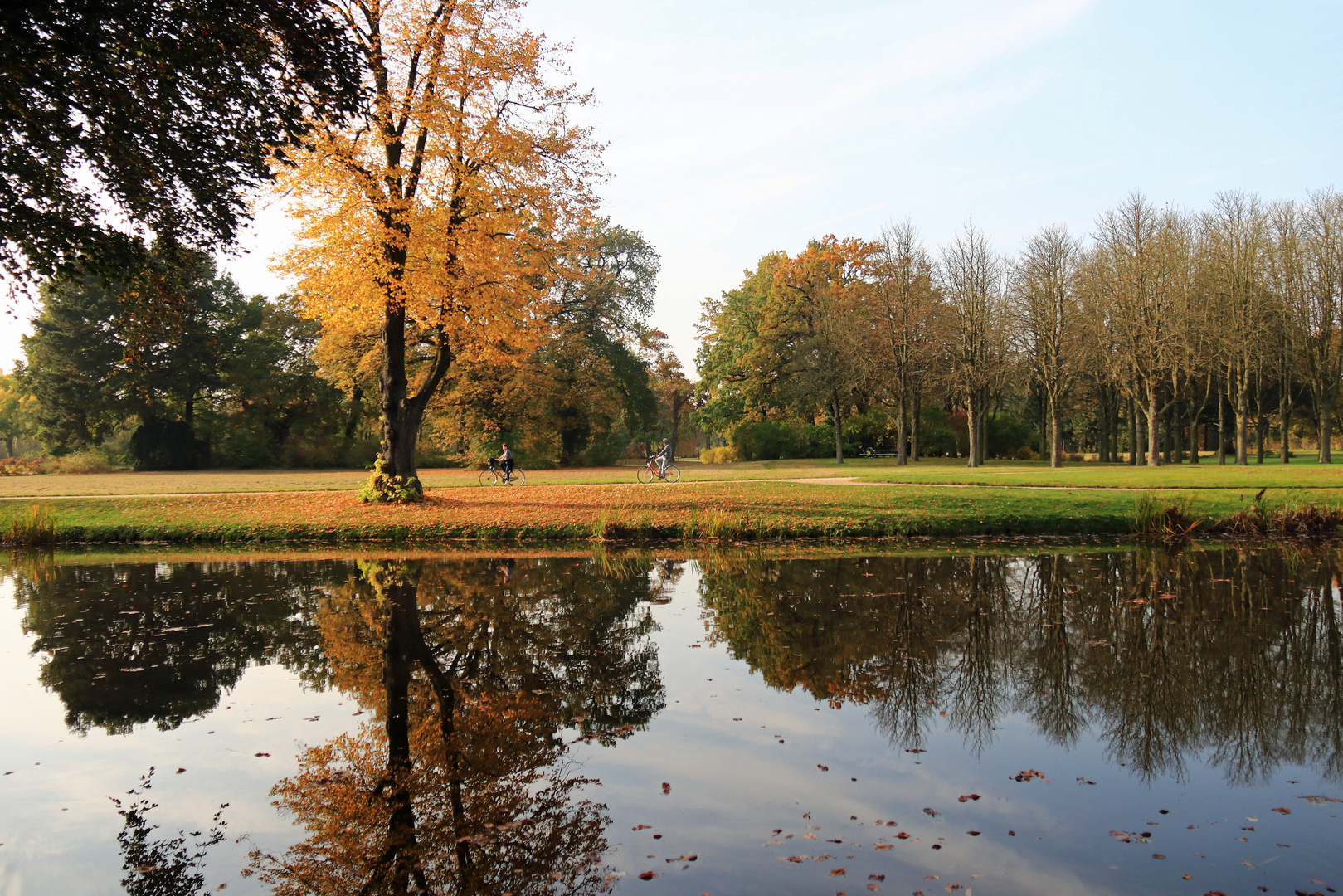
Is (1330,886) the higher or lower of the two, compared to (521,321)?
lower

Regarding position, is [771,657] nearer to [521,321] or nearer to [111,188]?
[111,188]

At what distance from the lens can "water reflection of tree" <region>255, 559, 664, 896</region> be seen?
3932mm

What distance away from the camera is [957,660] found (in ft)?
24.4

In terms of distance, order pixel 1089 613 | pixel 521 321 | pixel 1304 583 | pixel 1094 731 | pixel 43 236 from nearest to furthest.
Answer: pixel 1094 731 < pixel 1089 613 < pixel 43 236 < pixel 1304 583 < pixel 521 321

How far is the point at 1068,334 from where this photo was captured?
39938 mm

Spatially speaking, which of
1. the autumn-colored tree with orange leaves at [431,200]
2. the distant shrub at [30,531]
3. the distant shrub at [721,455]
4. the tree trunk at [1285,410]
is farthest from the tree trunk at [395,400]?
the tree trunk at [1285,410]

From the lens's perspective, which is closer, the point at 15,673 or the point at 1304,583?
the point at 15,673

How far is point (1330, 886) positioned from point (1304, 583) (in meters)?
9.44

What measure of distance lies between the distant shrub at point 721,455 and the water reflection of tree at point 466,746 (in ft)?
136

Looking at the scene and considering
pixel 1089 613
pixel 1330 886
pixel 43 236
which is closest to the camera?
pixel 1330 886

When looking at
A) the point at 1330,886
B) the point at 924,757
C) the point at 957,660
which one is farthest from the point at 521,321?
the point at 1330,886

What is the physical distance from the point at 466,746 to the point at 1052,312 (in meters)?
39.9

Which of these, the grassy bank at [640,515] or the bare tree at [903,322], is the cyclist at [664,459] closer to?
the grassy bank at [640,515]

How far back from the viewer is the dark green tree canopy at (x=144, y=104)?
8.78 metres
